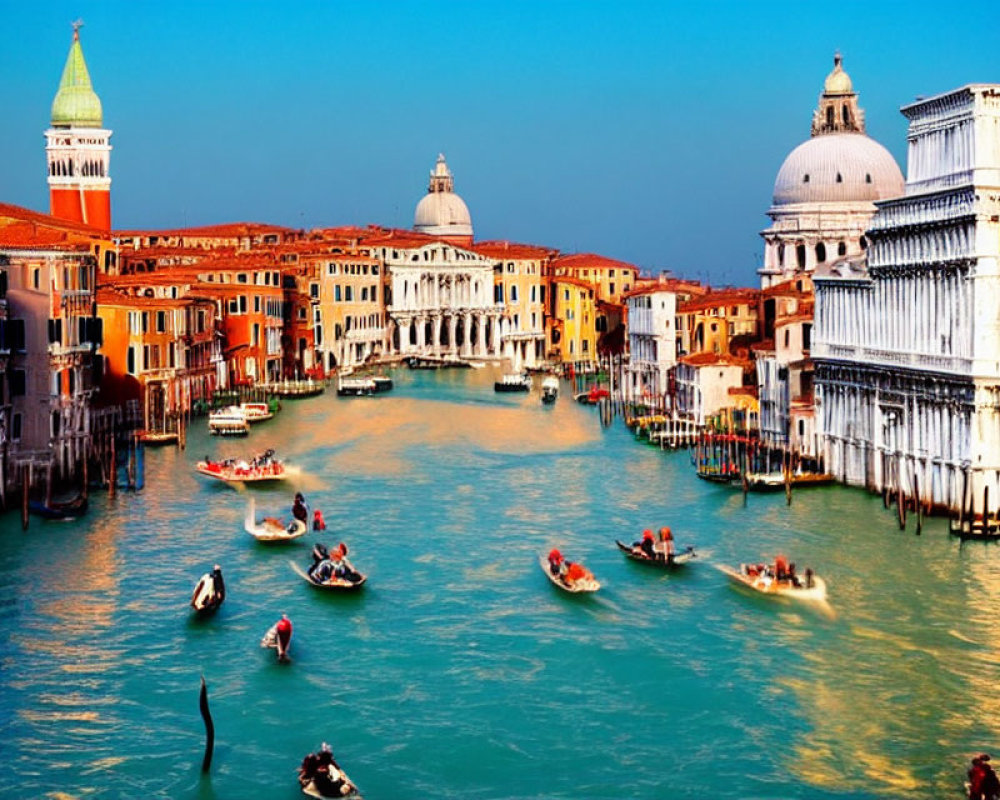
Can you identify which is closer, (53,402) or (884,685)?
(884,685)

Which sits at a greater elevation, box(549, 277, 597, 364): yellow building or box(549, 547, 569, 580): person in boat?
box(549, 277, 597, 364): yellow building

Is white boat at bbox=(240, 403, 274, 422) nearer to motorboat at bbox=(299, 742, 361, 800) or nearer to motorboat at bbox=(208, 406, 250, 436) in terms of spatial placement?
motorboat at bbox=(208, 406, 250, 436)

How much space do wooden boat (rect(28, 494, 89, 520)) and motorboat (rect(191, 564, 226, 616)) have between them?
644 centimetres

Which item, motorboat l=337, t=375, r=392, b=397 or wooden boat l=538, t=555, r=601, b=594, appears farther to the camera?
motorboat l=337, t=375, r=392, b=397

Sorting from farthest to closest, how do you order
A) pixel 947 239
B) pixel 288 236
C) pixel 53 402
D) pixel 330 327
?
pixel 288 236
pixel 330 327
pixel 53 402
pixel 947 239

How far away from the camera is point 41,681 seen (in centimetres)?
1855

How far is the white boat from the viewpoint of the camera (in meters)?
44.3

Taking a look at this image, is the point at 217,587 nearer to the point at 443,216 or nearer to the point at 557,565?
the point at 557,565

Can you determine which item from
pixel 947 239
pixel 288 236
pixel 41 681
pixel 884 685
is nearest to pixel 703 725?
pixel 884 685

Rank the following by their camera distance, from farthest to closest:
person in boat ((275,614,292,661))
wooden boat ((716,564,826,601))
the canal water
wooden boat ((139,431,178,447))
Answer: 1. wooden boat ((139,431,178,447))
2. wooden boat ((716,564,826,601))
3. person in boat ((275,614,292,661))
4. the canal water

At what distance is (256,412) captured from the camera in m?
44.7

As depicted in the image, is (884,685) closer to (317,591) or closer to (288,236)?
(317,591)

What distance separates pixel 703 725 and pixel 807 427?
58.7ft

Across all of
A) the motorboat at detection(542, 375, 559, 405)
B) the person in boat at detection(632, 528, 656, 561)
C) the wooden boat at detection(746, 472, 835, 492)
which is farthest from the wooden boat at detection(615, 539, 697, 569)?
the motorboat at detection(542, 375, 559, 405)
